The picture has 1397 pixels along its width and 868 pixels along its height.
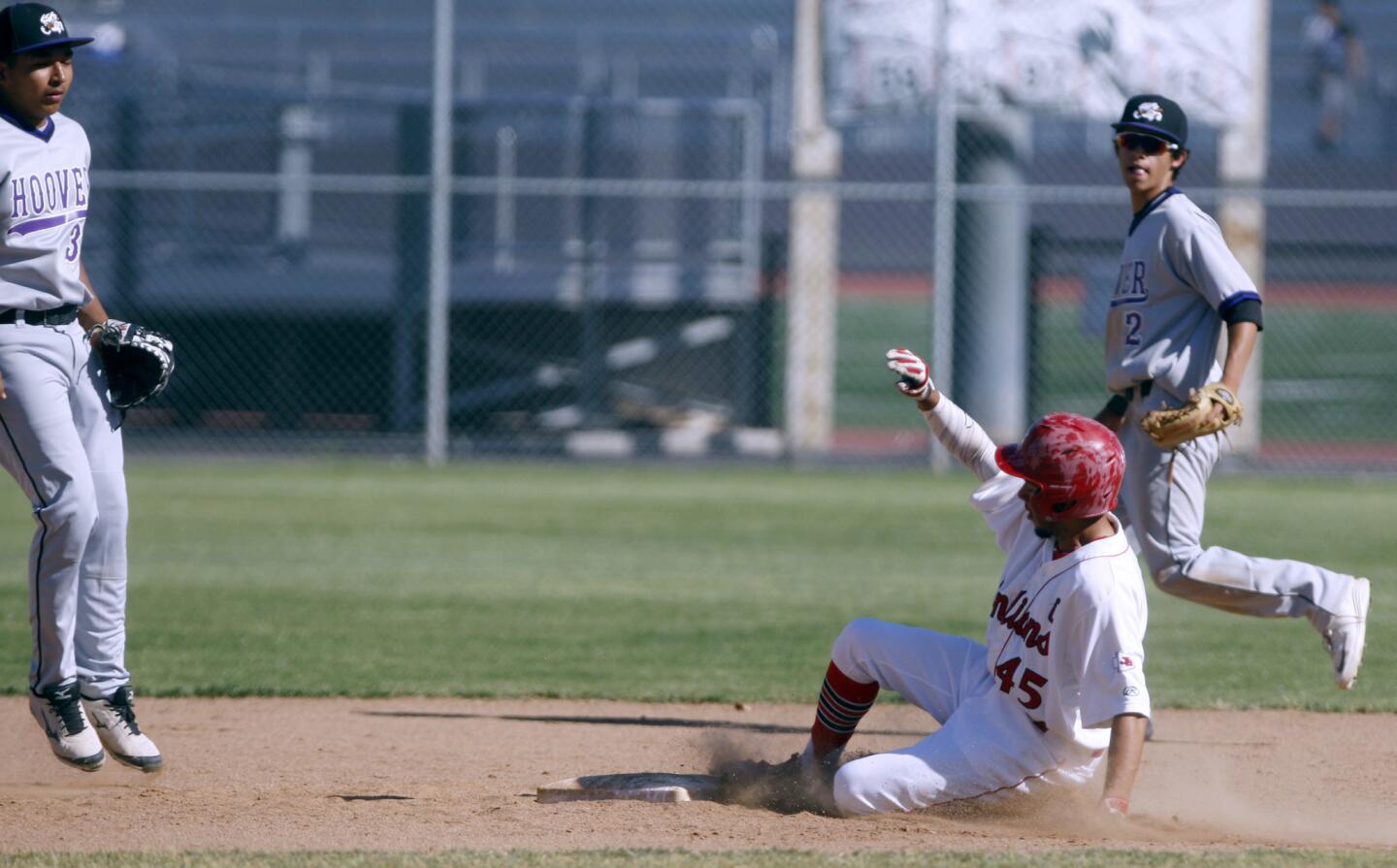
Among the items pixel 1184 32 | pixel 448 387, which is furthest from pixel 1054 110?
pixel 448 387

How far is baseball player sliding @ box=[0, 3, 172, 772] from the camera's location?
4.61 meters

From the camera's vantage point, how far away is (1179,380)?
18.1ft

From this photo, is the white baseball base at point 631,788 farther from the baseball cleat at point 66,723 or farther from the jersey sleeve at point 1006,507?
the baseball cleat at point 66,723

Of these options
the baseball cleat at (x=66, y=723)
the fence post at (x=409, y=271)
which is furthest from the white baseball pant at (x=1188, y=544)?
the fence post at (x=409, y=271)

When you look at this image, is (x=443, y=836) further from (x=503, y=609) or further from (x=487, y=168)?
(x=487, y=168)

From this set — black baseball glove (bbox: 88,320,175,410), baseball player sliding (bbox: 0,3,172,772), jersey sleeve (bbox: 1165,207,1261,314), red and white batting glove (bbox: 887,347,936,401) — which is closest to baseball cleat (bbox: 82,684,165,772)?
baseball player sliding (bbox: 0,3,172,772)

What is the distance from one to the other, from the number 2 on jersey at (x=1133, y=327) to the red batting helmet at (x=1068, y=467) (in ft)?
5.53

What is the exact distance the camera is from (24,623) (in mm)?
7742

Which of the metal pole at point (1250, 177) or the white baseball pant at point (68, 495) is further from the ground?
the metal pole at point (1250, 177)

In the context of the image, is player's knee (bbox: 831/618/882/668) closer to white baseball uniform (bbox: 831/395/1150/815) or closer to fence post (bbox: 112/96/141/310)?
white baseball uniform (bbox: 831/395/1150/815)

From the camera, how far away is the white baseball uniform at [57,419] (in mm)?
4613

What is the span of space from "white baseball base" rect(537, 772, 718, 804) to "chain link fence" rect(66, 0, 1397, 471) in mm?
9283

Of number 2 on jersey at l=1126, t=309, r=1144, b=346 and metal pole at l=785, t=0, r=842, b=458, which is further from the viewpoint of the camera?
metal pole at l=785, t=0, r=842, b=458

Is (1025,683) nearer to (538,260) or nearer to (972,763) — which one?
(972,763)
